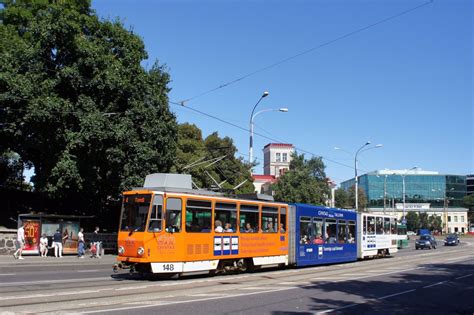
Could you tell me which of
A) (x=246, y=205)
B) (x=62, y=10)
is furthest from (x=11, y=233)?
(x=246, y=205)

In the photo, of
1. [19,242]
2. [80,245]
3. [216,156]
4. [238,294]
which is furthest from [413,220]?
[238,294]

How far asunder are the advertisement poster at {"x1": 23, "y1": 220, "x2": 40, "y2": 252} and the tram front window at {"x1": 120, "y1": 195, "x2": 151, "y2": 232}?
43.2ft

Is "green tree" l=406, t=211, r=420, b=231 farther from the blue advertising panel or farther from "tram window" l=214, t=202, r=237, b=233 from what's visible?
"tram window" l=214, t=202, r=237, b=233

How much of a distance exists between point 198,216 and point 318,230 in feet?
30.2

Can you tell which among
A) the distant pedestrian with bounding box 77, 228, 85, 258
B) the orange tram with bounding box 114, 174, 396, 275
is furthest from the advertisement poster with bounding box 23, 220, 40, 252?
the orange tram with bounding box 114, 174, 396, 275

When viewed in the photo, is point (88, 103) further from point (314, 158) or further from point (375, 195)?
point (375, 195)

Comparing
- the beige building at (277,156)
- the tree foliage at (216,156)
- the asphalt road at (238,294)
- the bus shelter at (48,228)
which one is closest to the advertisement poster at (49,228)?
the bus shelter at (48,228)

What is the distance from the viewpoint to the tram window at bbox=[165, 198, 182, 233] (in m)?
16.8

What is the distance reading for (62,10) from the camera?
31.8 m

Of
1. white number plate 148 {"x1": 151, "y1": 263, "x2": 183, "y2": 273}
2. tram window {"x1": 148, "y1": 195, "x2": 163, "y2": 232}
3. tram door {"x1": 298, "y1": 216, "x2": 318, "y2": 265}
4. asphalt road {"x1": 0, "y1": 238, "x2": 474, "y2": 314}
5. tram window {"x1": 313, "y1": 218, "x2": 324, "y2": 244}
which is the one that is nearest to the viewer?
asphalt road {"x1": 0, "y1": 238, "x2": 474, "y2": 314}

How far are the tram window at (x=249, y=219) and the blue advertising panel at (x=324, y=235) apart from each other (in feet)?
10.9

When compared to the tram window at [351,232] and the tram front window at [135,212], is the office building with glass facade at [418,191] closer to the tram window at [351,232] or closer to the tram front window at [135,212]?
the tram window at [351,232]

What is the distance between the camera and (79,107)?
31469 mm

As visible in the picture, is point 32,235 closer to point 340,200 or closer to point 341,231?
point 341,231
